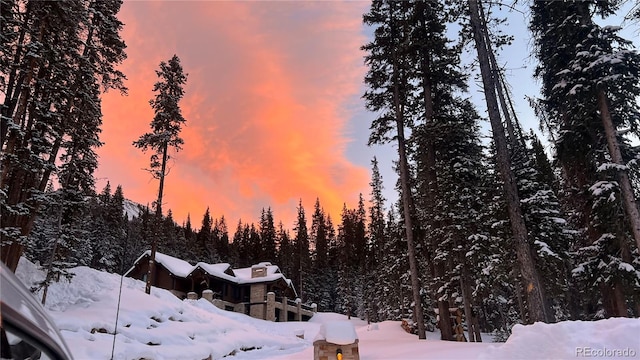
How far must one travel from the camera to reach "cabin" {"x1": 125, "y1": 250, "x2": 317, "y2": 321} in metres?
38.8

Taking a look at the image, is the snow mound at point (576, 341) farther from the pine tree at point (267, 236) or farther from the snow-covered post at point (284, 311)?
the pine tree at point (267, 236)

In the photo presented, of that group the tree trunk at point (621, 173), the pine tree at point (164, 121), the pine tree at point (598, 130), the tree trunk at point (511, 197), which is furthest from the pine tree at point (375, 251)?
the tree trunk at point (511, 197)

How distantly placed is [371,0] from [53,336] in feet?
73.0

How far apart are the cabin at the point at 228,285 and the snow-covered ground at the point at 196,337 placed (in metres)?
15.3

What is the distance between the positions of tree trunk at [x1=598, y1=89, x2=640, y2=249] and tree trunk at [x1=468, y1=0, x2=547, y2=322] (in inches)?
133

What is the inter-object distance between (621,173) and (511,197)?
14.0 ft

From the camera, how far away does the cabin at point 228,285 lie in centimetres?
3884

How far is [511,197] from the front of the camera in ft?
39.2

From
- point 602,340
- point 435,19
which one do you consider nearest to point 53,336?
point 602,340

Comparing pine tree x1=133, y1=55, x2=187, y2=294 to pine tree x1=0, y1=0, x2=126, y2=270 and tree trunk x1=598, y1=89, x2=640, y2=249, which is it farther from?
tree trunk x1=598, y1=89, x2=640, y2=249

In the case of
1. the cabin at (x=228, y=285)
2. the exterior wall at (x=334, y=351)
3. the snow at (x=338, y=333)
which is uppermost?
the cabin at (x=228, y=285)

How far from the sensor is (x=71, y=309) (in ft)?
49.8

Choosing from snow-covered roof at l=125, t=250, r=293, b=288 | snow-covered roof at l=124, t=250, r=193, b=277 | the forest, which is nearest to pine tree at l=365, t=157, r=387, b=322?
snow-covered roof at l=125, t=250, r=293, b=288

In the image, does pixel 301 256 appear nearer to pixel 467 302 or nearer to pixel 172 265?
pixel 172 265
